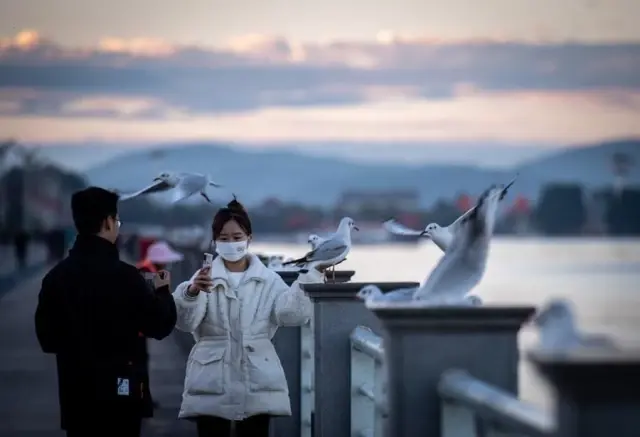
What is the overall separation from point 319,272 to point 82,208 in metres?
2.81

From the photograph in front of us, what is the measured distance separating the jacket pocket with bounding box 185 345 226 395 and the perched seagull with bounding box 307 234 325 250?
267 cm

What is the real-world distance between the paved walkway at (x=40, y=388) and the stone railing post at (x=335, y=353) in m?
4.71

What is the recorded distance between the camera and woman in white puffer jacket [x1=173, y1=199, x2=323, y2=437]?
8.64 m

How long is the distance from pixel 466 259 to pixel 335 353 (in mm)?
2914

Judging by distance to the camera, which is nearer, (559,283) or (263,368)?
(263,368)

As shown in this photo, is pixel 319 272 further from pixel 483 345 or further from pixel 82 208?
pixel 483 345

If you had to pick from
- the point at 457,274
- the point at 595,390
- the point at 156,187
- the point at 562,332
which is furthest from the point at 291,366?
the point at 595,390

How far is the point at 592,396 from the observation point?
4492 mm

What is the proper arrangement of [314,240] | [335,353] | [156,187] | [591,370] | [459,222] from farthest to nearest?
[314,240], [156,187], [335,353], [459,222], [591,370]

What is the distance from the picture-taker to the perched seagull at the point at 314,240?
1138 centimetres

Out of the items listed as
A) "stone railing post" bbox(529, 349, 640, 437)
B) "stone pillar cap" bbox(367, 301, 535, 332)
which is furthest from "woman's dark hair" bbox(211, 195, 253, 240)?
A: "stone railing post" bbox(529, 349, 640, 437)

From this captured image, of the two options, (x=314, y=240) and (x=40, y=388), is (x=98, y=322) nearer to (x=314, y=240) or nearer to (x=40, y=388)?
(x=314, y=240)

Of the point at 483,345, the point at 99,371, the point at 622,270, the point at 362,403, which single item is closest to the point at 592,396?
the point at 483,345

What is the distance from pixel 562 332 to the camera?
4.79 metres
